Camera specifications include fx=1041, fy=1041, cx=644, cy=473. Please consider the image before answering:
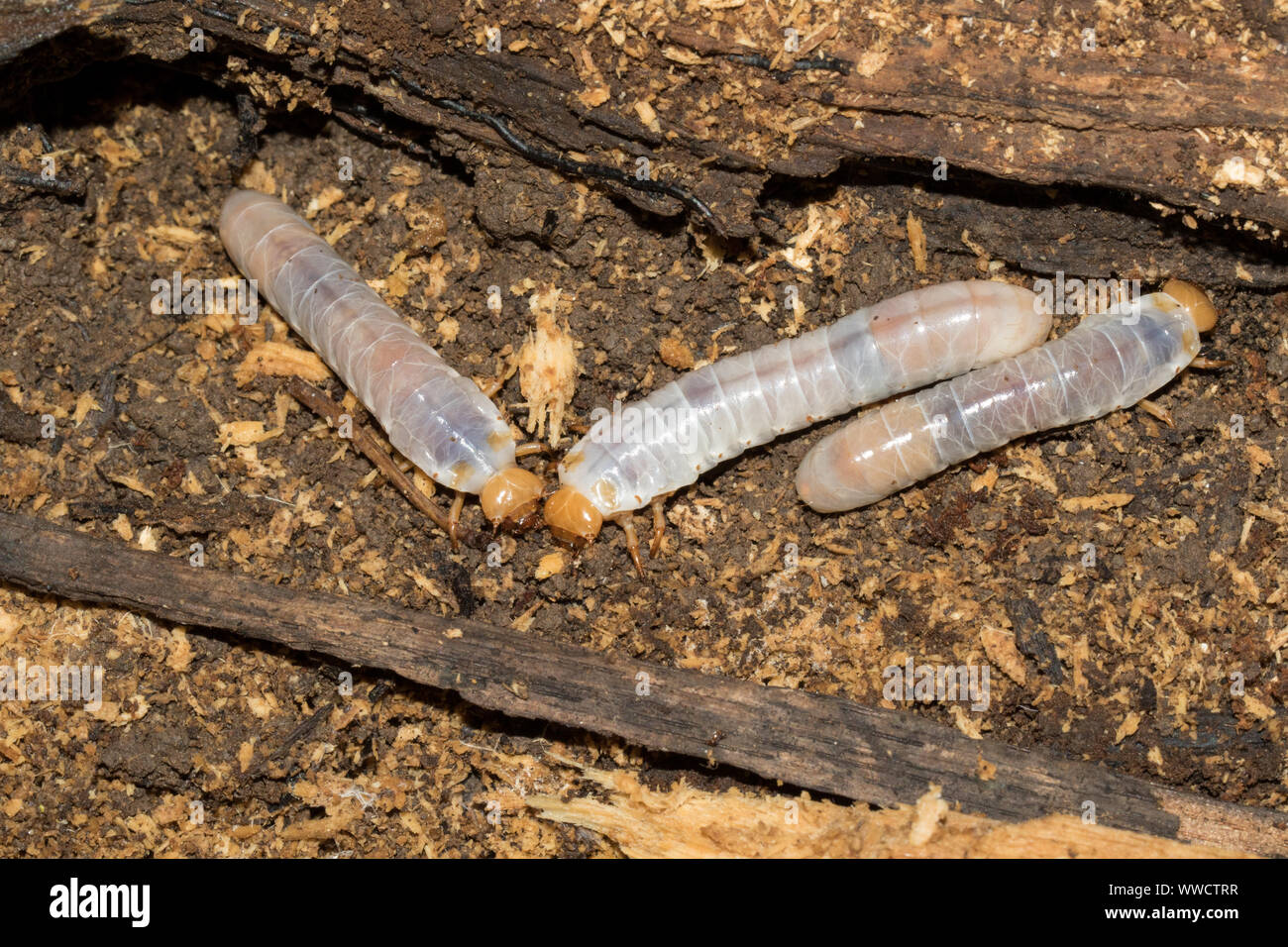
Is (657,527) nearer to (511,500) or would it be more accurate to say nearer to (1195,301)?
(511,500)

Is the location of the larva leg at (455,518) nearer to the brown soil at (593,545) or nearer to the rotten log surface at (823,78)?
the brown soil at (593,545)

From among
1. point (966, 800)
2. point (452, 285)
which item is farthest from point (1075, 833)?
point (452, 285)

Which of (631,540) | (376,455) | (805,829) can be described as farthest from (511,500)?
(805,829)

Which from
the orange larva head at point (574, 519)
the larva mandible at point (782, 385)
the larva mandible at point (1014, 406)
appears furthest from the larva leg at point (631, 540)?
the larva mandible at point (1014, 406)

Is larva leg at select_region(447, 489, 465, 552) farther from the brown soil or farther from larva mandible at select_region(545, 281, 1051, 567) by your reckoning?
larva mandible at select_region(545, 281, 1051, 567)

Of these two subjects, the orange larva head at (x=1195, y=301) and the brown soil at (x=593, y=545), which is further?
the orange larva head at (x=1195, y=301)

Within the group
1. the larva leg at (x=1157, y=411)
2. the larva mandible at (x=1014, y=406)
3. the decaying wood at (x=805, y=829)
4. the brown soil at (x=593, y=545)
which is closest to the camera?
the decaying wood at (x=805, y=829)

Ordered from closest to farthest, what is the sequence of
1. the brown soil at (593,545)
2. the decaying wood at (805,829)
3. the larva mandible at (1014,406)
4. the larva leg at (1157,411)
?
1. the decaying wood at (805,829)
2. the brown soil at (593,545)
3. the larva mandible at (1014,406)
4. the larva leg at (1157,411)
